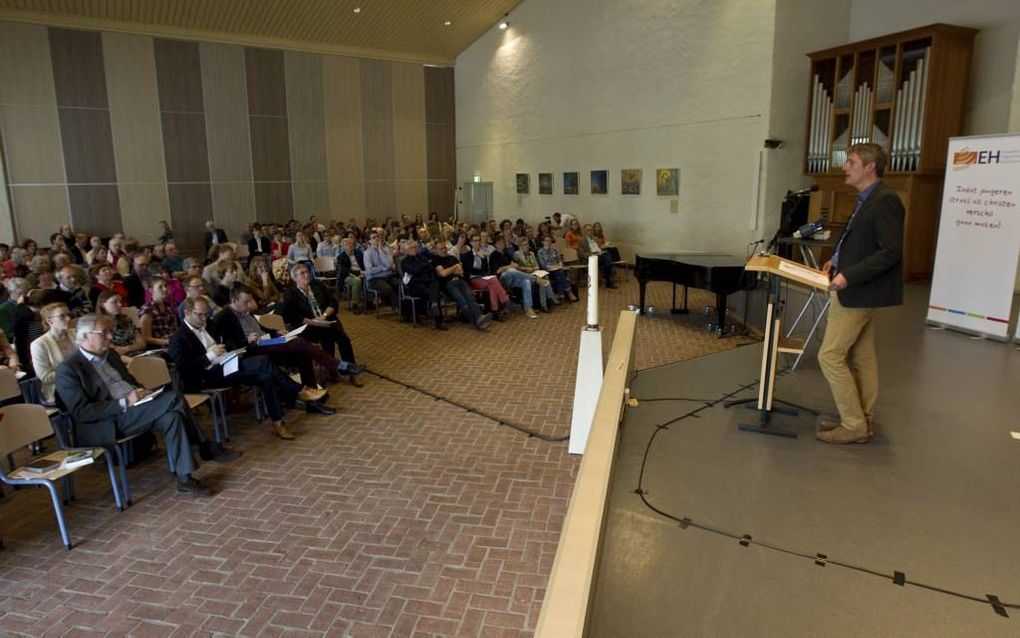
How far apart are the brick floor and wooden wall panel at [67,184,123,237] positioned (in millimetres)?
10944

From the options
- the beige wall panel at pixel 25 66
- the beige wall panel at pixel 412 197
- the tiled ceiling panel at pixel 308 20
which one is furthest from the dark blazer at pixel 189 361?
the beige wall panel at pixel 412 197

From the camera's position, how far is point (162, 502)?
433 centimetres

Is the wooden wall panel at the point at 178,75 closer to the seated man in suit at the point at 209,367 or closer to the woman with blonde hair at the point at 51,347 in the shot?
the seated man in suit at the point at 209,367

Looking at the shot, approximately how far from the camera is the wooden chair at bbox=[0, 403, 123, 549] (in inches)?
149

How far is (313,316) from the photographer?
7.00 m

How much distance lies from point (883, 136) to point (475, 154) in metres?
11.4

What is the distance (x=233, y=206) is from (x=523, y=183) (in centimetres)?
737

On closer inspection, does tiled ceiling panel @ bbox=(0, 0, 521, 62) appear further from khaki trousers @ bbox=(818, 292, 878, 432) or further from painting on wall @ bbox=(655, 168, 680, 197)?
khaki trousers @ bbox=(818, 292, 878, 432)

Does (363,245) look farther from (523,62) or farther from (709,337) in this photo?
(523,62)

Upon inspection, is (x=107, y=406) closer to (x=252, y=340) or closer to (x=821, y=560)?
(x=252, y=340)

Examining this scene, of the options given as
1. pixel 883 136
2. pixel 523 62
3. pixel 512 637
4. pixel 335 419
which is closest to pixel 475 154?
pixel 523 62

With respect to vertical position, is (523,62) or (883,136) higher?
(523,62)

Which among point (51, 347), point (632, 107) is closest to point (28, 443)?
point (51, 347)

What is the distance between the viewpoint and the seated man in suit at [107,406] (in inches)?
167
